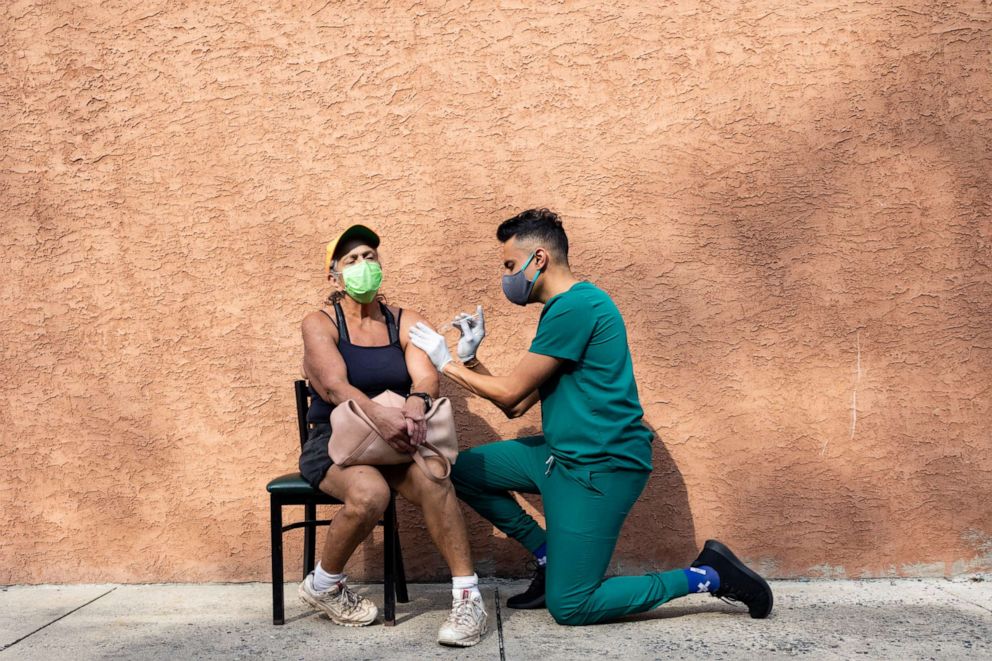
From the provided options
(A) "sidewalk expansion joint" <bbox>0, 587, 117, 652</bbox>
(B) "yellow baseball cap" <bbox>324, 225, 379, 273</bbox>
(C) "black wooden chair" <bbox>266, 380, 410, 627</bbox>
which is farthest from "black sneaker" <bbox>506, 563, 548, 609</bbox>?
(A) "sidewalk expansion joint" <bbox>0, 587, 117, 652</bbox>

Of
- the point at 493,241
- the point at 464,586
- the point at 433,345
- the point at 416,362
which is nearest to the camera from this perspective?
the point at 464,586

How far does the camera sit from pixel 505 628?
3.62m

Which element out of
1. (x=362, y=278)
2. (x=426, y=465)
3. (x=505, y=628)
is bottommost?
(x=505, y=628)

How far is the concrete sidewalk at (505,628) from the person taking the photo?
332cm

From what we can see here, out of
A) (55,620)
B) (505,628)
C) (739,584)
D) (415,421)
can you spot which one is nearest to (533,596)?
(505,628)

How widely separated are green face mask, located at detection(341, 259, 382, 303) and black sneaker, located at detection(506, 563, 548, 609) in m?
1.28

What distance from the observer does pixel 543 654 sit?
3.28m

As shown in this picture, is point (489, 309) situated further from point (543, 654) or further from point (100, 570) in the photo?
point (100, 570)

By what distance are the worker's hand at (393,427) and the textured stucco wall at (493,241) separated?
0.87m

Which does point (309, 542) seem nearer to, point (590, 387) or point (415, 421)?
point (415, 421)

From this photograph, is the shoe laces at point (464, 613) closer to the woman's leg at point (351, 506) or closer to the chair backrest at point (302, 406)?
the woman's leg at point (351, 506)

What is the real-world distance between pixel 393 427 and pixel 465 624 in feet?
2.37

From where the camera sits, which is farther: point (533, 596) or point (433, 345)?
point (533, 596)

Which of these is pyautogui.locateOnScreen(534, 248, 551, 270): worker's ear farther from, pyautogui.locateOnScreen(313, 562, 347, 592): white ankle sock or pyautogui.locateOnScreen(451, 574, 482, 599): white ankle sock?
pyautogui.locateOnScreen(313, 562, 347, 592): white ankle sock
